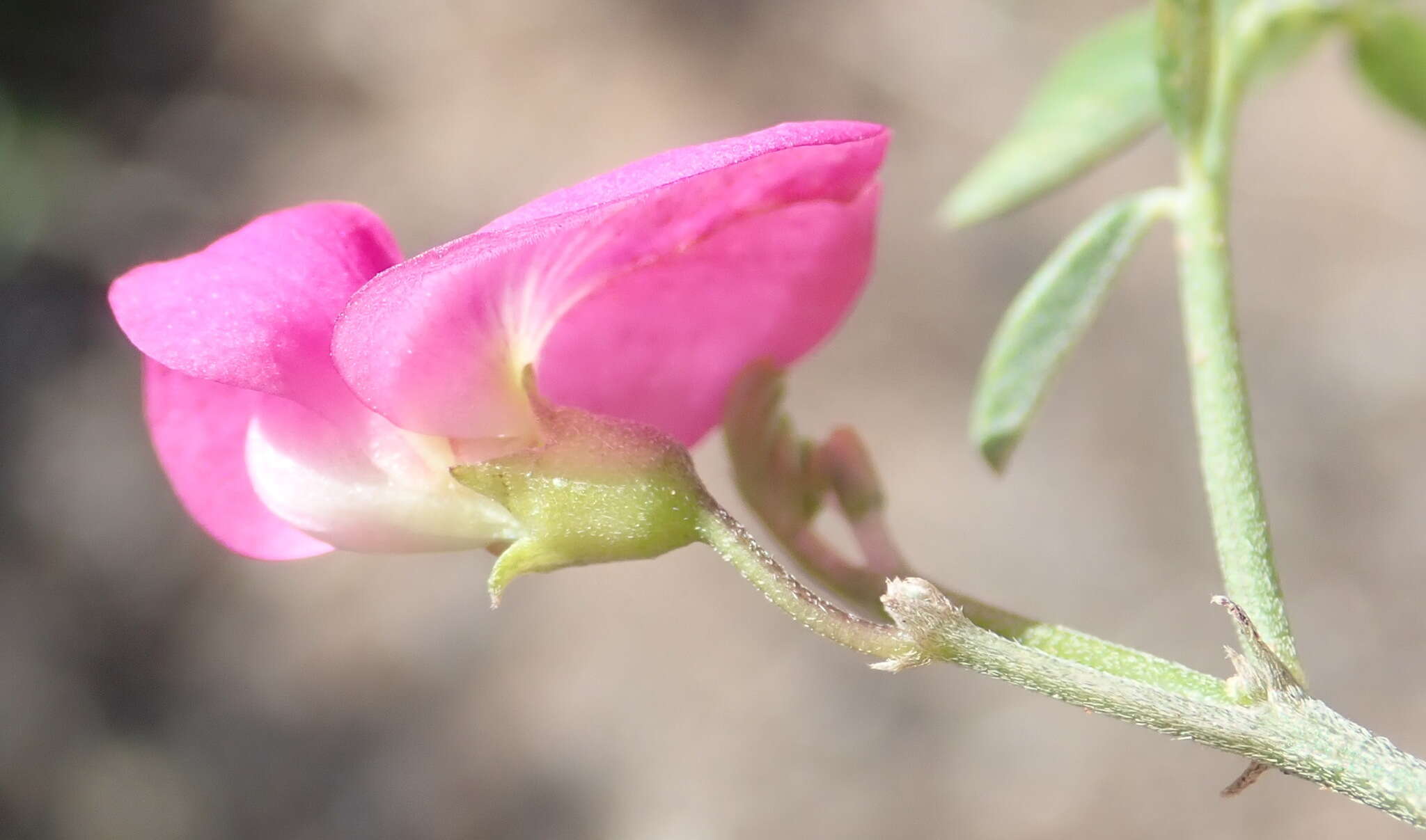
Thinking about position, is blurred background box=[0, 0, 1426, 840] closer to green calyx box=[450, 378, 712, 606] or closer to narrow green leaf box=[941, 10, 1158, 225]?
narrow green leaf box=[941, 10, 1158, 225]

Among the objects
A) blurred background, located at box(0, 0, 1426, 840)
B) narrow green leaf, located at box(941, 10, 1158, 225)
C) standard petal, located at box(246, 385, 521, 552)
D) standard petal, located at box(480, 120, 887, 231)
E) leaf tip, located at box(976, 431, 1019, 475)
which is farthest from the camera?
blurred background, located at box(0, 0, 1426, 840)

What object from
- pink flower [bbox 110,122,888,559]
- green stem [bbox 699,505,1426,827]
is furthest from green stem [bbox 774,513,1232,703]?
pink flower [bbox 110,122,888,559]

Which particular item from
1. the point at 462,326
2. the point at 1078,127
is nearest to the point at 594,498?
the point at 462,326

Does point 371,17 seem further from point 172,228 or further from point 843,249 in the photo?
point 843,249

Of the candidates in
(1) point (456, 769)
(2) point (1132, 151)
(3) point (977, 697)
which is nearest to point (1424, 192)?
(2) point (1132, 151)

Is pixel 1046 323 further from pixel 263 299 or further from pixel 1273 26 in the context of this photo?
pixel 263 299

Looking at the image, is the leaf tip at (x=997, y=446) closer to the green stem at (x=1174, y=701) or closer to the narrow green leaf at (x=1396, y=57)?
the green stem at (x=1174, y=701)
